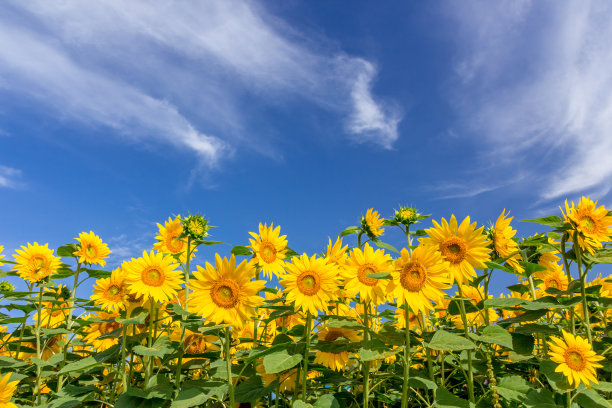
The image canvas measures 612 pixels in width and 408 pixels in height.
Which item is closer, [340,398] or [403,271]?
[403,271]

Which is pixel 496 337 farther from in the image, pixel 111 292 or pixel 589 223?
pixel 111 292

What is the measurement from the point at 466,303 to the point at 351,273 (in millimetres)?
1232

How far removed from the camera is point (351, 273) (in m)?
3.15

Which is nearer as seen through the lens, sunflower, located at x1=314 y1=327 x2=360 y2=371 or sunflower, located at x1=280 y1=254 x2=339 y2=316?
sunflower, located at x1=280 y1=254 x2=339 y2=316

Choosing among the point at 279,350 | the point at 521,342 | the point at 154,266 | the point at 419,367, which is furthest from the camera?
the point at 419,367

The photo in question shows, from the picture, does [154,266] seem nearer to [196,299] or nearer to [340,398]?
[196,299]

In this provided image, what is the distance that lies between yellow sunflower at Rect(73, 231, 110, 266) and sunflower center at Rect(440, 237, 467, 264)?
3.90m

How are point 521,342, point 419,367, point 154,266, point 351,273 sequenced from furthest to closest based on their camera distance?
point 419,367 → point 154,266 → point 521,342 → point 351,273

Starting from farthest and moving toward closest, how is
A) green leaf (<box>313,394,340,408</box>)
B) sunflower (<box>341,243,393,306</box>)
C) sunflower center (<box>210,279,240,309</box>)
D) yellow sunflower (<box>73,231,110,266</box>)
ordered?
yellow sunflower (<box>73,231,110,266</box>) → sunflower center (<box>210,279,240,309</box>) → sunflower (<box>341,243,393,306</box>) → green leaf (<box>313,394,340,408</box>)

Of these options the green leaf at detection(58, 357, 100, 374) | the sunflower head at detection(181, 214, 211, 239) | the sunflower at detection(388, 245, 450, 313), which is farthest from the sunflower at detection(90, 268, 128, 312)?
the sunflower at detection(388, 245, 450, 313)

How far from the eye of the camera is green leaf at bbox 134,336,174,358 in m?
3.01

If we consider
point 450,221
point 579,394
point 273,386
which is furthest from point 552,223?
point 273,386

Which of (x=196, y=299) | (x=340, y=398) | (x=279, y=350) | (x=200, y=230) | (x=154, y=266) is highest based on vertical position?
(x=200, y=230)

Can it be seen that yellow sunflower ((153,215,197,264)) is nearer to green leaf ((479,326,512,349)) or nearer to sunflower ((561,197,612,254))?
green leaf ((479,326,512,349))
